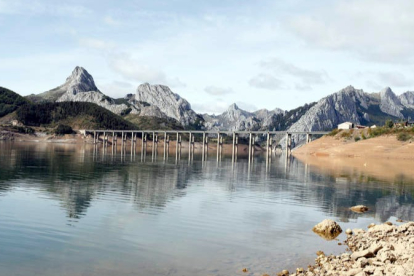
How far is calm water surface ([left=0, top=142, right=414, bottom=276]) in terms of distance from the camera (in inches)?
1045

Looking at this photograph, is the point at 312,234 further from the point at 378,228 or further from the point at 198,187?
the point at 198,187

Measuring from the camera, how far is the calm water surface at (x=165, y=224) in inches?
1045

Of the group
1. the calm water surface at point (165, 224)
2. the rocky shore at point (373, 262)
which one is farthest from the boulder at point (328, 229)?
the rocky shore at point (373, 262)

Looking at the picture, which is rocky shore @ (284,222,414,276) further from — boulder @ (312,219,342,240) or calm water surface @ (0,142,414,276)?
boulder @ (312,219,342,240)

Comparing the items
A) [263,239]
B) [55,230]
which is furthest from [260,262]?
[55,230]

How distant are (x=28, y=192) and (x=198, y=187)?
28.6m

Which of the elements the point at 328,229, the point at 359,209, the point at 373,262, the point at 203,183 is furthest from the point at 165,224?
the point at 203,183

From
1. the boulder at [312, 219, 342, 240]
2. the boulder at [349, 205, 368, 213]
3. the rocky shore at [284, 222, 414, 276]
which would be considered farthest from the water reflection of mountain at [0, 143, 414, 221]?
the rocky shore at [284, 222, 414, 276]

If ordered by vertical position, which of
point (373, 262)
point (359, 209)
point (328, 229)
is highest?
point (373, 262)

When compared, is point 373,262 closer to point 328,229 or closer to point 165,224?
point 328,229

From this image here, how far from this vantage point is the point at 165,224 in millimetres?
38344

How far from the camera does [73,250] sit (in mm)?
28375

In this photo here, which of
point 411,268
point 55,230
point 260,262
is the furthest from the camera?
point 55,230

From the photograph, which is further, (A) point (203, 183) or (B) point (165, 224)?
(A) point (203, 183)
